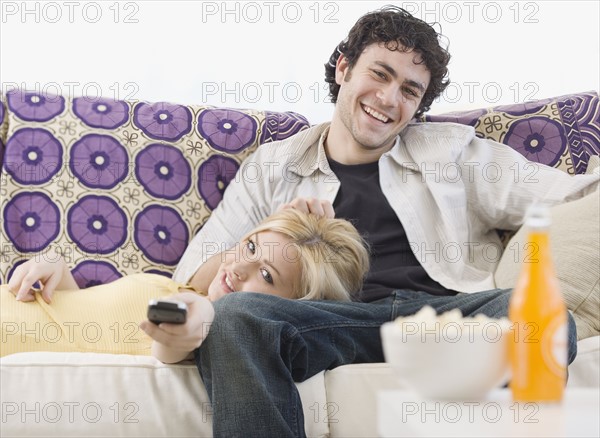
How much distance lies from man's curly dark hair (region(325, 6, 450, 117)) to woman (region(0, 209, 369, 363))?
1.85ft

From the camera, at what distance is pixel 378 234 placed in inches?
76.2

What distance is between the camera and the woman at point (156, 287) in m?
1.57

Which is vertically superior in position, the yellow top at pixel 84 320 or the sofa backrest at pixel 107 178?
the sofa backrest at pixel 107 178

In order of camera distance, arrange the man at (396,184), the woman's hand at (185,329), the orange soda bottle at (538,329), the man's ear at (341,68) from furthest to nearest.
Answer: the man's ear at (341,68) < the man at (396,184) < the woman's hand at (185,329) < the orange soda bottle at (538,329)

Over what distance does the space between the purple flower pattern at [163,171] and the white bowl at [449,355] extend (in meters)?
1.28

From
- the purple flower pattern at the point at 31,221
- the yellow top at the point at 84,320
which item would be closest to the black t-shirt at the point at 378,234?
the yellow top at the point at 84,320

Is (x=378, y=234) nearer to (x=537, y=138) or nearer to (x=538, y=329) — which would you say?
(x=537, y=138)

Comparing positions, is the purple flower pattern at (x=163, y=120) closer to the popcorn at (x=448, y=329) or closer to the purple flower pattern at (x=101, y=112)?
the purple flower pattern at (x=101, y=112)

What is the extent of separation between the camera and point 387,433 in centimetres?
85

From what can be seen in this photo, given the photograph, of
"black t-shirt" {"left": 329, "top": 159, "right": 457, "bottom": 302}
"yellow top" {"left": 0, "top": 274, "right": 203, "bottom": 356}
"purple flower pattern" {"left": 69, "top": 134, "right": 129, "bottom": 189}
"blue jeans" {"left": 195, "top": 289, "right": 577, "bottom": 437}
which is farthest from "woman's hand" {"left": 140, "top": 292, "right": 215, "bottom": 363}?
"purple flower pattern" {"left": 69, "top": 134, "right": 129, "bottom": 189}

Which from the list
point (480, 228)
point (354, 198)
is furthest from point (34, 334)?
point (480, 228)

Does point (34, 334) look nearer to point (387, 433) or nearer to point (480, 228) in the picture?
point (387, 433)

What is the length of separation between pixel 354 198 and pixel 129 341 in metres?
0.67

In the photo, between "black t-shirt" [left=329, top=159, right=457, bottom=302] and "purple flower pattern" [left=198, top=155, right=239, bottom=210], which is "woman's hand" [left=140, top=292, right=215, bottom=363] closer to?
"black t-shirt" [left=329, top=159, right=457, bottom=302]
